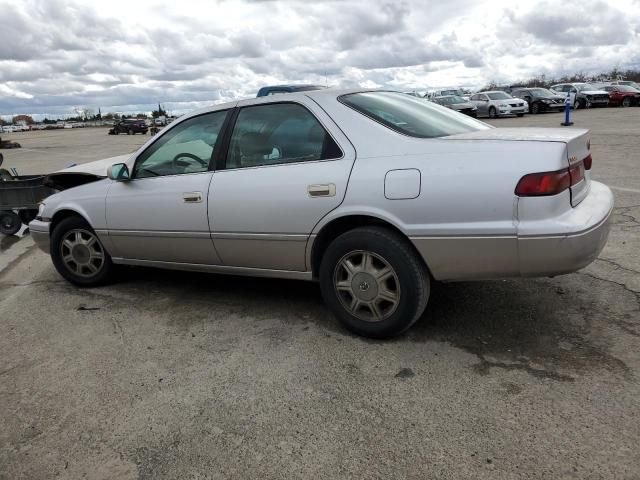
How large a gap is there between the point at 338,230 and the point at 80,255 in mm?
2672

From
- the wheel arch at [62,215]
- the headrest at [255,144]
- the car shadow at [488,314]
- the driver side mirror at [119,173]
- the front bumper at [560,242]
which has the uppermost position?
the headrest at [255,144]

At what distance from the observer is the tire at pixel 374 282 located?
10.4ft

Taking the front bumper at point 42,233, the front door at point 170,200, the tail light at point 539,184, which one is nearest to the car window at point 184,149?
the front door at point 170,200

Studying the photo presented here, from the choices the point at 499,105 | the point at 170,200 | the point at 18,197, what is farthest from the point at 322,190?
the point at 499,105

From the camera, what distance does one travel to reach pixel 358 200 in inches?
126

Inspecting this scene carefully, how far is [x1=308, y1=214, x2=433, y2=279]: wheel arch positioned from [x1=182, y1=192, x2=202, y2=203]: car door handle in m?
0.99

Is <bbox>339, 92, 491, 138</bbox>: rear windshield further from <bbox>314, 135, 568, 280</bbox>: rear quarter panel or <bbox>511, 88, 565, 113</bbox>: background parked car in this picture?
<bbox>511, 88, 565, 113</bbox>: background parked car

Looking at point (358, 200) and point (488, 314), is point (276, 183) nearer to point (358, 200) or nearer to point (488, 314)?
point (358, 200)

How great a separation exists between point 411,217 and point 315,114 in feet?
3.34

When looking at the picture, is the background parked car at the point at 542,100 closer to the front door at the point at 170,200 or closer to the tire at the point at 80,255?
the front door at the point at 170,200

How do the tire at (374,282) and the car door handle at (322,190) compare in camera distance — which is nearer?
the tire at (374,282)

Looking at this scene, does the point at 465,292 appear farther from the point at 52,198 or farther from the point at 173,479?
the point at 52,198

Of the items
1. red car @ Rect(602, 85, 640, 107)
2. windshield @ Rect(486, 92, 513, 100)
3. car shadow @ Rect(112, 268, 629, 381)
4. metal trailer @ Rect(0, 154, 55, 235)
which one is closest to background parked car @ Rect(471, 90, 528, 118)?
windshield @ Rect(486, 92, 513, 100)

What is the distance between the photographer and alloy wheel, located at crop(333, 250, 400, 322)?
10.7ft
